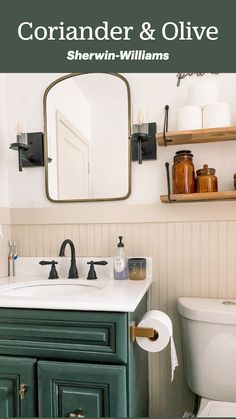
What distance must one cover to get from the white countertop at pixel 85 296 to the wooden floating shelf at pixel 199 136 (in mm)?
635

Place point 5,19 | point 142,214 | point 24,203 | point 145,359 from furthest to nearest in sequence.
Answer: point 24,203 < point 142,214 < point 145,359 < point 5,19

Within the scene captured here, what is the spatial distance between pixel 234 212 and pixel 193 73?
2.19 feet

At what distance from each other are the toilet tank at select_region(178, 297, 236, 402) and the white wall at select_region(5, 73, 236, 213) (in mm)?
540

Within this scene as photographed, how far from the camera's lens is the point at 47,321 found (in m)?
0.99

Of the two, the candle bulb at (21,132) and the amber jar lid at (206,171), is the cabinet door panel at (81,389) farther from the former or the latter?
the candle bulb at (21,132)

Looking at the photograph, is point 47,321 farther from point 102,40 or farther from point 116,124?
point 102,40

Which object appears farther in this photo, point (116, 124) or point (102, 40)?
point (116, 124)

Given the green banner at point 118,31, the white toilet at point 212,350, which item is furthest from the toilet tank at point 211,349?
the green banner at point 118,31

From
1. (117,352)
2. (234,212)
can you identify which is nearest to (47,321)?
(117,352)

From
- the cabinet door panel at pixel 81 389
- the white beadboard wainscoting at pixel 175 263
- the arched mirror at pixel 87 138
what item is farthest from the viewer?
the arched mirror at pixel 87 138

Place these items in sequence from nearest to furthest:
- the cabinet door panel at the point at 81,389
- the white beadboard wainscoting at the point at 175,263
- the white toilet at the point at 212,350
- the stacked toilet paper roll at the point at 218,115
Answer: the cabinet door panel at the point at 81,389
the white toilet at the point at 212,350
the stacked toilet paper roll at the point at 218,115
the white beadboard wainscoting at the point at 175,263

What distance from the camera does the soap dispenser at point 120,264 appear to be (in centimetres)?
136

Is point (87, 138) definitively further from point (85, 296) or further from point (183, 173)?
point (85, 296)

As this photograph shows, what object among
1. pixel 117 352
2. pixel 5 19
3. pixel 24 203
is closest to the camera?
pixel 117 352
